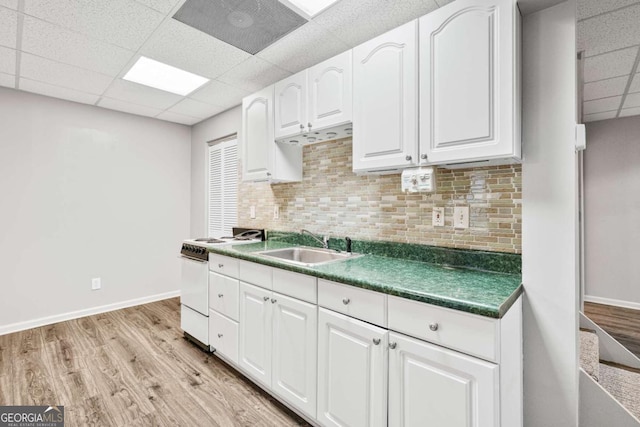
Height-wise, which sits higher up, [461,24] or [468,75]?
[461,24]

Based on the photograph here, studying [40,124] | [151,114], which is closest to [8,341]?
[40,124]

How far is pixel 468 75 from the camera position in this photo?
1448 mm

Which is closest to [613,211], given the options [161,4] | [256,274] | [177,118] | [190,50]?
[256,274]

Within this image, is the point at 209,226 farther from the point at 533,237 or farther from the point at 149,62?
the point at 533,237

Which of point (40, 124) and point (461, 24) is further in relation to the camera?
point (40, 124)

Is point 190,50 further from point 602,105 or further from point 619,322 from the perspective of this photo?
point 619,322

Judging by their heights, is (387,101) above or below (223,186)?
above

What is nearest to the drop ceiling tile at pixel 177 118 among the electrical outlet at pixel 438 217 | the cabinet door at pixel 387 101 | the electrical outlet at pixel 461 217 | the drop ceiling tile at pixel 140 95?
the drop ceiling tile at pixel 140 95

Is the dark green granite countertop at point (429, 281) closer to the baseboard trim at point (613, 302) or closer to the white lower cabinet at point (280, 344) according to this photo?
the white lower cabinet at point (280, 344)

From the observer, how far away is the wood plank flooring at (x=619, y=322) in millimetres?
2926

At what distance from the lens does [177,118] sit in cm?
403

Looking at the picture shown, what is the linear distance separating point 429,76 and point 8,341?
13.5 feet

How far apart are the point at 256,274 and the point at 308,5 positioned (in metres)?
1.67

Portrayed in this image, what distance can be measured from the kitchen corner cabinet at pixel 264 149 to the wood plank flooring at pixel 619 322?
11.1ft
